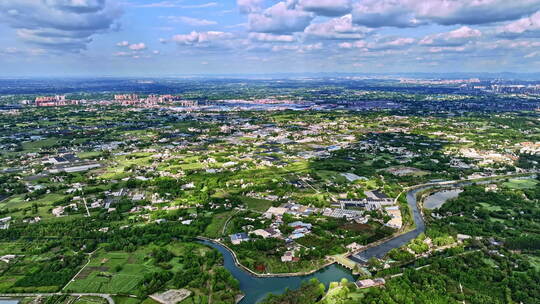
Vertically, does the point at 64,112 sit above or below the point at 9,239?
above

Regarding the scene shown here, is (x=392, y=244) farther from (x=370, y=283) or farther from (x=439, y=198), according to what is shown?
(x=439, y=198)

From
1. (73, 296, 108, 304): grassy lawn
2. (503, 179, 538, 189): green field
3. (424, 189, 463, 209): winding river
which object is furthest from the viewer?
(503, 179, 538, 189): green field

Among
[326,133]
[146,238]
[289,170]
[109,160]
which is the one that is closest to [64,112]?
[109,160]

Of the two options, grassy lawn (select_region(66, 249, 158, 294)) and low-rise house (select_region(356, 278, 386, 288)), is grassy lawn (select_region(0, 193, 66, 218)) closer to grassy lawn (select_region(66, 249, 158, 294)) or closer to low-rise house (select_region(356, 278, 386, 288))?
grassy lawn (select_region(66, 249, 158, 294))

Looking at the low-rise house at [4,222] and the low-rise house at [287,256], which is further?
the low-rise house at [4,222]

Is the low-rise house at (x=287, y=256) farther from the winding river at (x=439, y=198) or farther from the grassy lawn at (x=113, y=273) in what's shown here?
the winding river at (x=439, y=198)

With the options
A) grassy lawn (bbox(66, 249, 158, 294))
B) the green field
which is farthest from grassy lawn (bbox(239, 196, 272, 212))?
the green field

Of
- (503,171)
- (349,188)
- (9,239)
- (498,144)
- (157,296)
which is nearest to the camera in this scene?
(157,296)

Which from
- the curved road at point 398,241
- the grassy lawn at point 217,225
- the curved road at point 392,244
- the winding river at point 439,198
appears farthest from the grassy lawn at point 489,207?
the grassy lawn at point 217,225

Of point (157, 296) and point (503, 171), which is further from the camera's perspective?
point (503, 171)

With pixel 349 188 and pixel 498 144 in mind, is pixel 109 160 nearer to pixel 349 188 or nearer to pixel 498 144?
pixel 349 188

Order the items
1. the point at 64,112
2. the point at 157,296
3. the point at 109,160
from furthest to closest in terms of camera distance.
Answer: the point at 64,112, the point at 109,160, the point at 157,296
